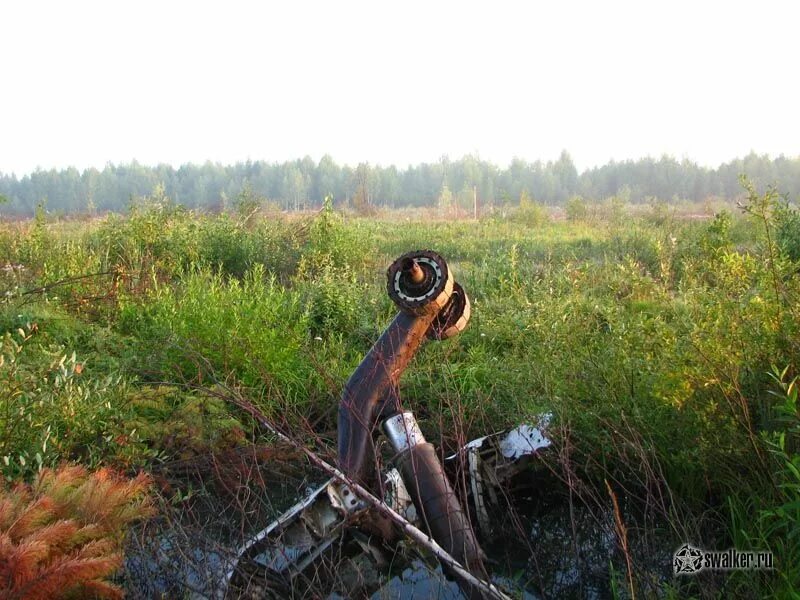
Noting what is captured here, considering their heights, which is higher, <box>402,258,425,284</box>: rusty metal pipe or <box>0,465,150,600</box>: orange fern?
<box>402,258,425,284</box>: rusty metal pipe

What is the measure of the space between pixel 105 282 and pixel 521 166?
71.5m

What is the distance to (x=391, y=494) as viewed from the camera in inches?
110

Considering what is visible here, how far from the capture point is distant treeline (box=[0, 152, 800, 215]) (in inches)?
2402

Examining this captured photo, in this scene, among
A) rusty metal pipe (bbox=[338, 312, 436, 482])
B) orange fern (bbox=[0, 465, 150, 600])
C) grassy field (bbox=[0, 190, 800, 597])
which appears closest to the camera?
orange fern (bbox=[0, 465, 150, 600])

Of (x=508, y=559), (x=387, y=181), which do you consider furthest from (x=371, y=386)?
(x=387, y=181)

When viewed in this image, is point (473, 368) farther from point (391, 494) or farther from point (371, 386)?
point (391, 494)

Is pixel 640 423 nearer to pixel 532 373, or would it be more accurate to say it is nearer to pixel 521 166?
pixel 532 373

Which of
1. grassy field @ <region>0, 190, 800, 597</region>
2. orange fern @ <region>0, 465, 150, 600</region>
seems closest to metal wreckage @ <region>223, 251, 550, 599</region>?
grassy field @ <region>0, 190, 800, 597</region>

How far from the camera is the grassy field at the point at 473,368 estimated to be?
2789mm

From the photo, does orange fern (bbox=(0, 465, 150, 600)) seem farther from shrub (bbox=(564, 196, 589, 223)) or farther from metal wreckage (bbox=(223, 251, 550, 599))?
shrub (bbox=(564, 196, 589, 223))

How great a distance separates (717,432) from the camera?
2881 mm

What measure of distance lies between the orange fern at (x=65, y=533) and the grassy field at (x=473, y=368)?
1.66 feet

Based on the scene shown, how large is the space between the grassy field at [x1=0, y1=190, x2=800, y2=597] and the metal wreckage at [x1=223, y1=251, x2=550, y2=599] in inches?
7.4

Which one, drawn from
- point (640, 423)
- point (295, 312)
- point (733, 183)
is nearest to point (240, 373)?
point (295, 312)
